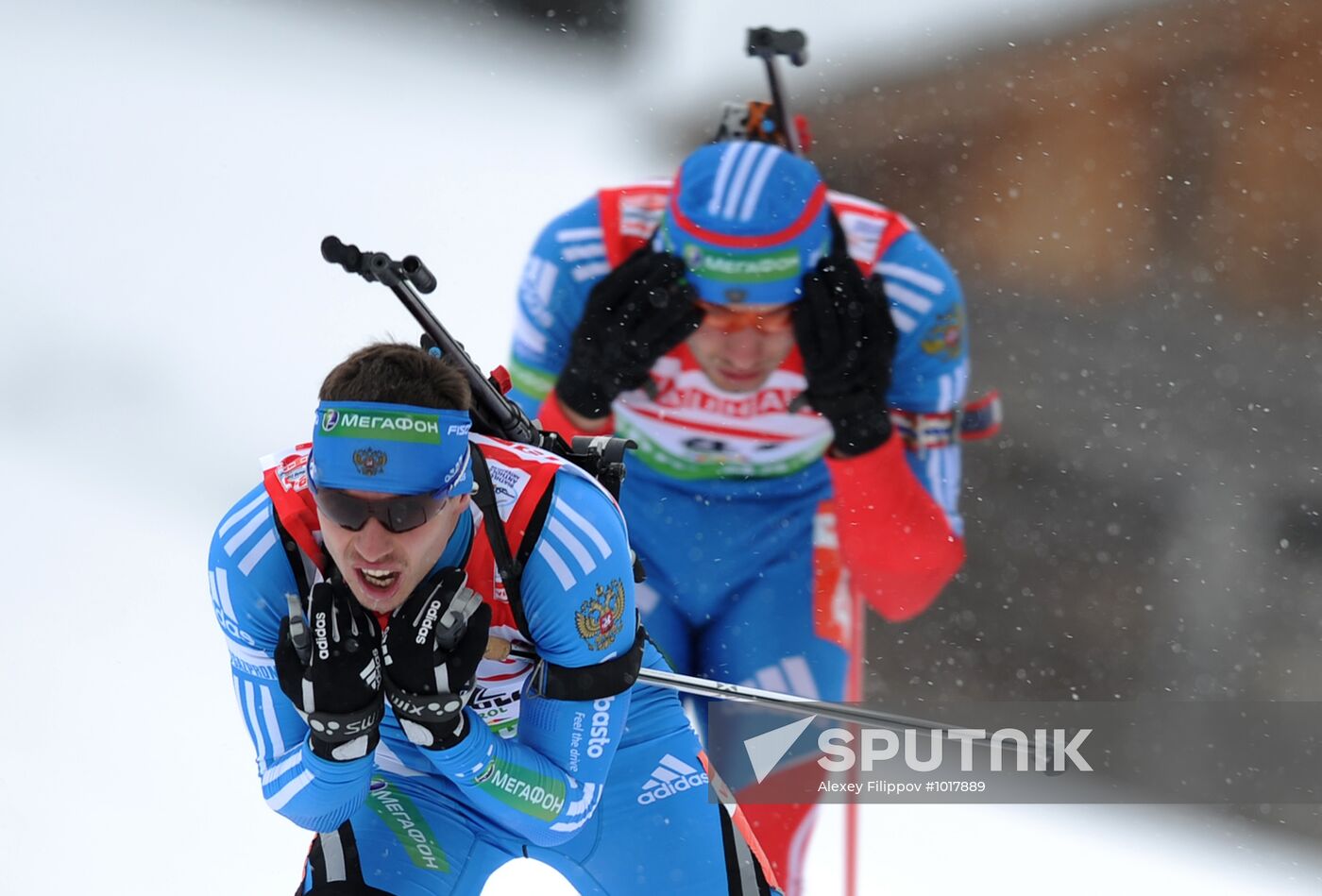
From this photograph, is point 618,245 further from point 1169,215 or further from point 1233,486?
point 1169,215

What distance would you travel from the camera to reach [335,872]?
235cm

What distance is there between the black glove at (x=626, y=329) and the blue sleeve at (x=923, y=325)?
513mm

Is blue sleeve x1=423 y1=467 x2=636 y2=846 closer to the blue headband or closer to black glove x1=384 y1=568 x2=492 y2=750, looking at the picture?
black glove x1=384 y1=568 x2=492 y2=750

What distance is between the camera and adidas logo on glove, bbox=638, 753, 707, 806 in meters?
2.62

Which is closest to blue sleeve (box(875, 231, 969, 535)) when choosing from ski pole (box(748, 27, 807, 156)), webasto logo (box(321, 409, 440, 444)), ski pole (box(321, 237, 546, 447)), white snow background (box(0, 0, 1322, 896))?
ski pole (box(748, 27, 807, 156))

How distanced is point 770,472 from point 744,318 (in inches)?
17.2

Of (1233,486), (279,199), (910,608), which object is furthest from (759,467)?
(279,199)

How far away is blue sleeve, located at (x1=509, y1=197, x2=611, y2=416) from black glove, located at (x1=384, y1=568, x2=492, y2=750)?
1883 millimetres

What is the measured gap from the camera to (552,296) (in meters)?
3.97

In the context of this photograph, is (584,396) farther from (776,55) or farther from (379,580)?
(379,580)

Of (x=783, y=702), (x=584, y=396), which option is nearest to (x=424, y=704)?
(x=783, y=702)

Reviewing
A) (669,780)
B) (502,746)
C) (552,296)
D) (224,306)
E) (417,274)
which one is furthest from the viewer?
(224,306)
